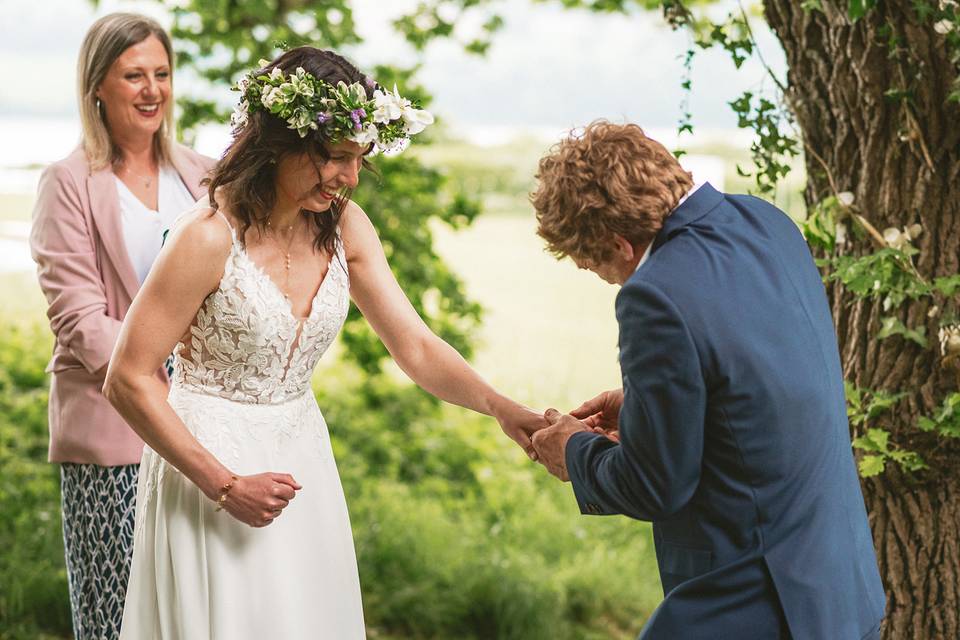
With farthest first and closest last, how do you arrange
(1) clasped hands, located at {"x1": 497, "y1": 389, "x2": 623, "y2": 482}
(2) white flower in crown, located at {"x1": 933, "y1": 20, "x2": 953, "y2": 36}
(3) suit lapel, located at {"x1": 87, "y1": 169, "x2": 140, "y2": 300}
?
(3) suit lapel, located at {"x1": 87, "y1": 169, "x2": 140, "y2": 300} → (2) white flower in crown, located at {"x1": 933, "y1": 20, "x2": 953, "y2": 36} → (1) clasped hands, located at {"x1": 497, "y1": 389, "x2": 623, "y2": 482}

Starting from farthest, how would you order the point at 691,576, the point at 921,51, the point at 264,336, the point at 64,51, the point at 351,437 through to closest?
the point at 64,51
the point at 351,437
the point at 921,51
the point at 264,336
the point at 691,576

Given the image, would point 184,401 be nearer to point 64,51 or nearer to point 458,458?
point 458,458

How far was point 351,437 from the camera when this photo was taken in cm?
746

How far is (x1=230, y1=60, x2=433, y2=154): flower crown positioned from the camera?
2.38m

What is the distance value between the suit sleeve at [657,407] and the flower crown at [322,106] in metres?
0.75

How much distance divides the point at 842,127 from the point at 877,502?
43.4 inches

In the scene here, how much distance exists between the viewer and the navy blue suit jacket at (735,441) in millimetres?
1995

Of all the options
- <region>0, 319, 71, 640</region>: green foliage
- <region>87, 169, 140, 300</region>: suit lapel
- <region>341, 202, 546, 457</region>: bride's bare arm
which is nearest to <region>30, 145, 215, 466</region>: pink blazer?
<region>87, 169, 140, 300</region>: suit lapel

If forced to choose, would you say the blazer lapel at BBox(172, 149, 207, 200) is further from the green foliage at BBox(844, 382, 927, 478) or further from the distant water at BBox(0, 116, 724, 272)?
the distant water at BBox(0, 116, 724, 272)

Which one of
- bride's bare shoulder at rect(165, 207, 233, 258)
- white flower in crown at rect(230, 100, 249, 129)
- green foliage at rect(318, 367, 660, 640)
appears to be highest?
white flower in crown at rect(230, 100, 249, 129)

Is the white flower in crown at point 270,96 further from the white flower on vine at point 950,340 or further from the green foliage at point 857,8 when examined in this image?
the white flower on vine at point 950,340

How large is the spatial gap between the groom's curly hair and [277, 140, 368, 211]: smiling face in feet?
1.64

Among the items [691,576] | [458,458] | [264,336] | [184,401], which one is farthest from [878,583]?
[458,458]

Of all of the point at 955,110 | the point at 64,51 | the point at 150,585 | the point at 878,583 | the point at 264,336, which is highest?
the point at 64,51
